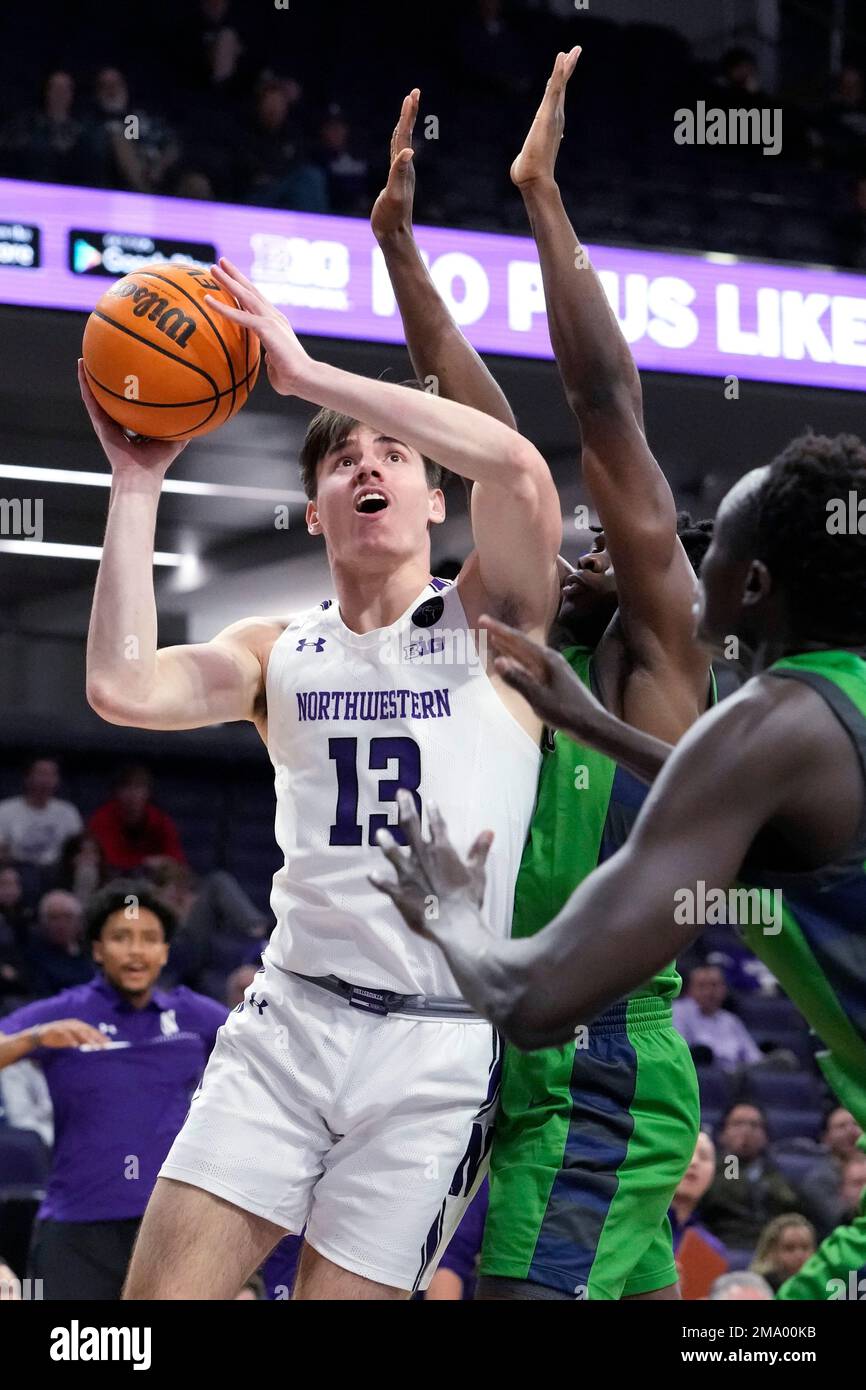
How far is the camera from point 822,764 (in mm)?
1960

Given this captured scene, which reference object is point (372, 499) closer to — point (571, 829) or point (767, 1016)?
point (571, 829)

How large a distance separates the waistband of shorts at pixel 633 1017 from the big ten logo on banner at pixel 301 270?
6000mm

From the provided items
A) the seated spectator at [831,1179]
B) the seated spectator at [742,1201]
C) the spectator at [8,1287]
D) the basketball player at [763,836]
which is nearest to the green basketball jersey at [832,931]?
the basketball player at [763,836]

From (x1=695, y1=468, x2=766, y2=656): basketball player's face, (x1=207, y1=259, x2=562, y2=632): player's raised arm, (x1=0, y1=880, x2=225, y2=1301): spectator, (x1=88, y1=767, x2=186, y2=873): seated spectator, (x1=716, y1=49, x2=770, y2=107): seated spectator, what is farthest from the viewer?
(x1=716, y1=49, x2=770, y2=107): seated spectator

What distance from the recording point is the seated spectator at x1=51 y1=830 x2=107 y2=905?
30.9ft

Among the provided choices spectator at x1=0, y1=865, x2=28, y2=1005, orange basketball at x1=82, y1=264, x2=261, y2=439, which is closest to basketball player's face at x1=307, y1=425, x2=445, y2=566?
orange basketball at x1=82, y1=264, x2=261, y2=439

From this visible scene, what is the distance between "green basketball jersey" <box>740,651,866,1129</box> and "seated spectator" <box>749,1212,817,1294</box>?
4347mm

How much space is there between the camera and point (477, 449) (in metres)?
2.86

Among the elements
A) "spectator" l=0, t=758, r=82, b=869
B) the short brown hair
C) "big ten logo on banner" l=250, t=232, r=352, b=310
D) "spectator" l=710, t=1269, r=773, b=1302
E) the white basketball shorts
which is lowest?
"spectator" l=710, t=1269, r=773, b=1302

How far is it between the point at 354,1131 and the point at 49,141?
303 inches

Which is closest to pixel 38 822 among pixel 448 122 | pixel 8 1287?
pixel 448 122

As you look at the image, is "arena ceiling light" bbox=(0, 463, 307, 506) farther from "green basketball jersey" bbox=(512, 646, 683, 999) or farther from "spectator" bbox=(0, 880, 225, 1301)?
"green basketball jersey" bbox=(512, 646, 683, 999)

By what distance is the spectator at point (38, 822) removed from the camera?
1009 cm

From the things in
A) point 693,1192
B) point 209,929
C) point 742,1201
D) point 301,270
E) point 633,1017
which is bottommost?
point 742,1201
